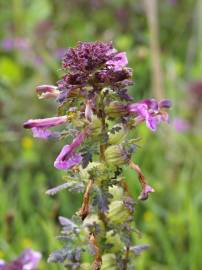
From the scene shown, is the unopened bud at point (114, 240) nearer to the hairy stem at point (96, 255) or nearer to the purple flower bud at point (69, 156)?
the hairy stem at point (96, 255)

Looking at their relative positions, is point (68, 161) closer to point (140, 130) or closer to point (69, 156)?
point (69, 156)

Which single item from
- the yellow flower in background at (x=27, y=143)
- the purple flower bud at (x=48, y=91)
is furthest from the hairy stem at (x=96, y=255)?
the yellow flower in background at (x=27, y=143)

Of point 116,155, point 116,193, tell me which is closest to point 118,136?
point 116,155

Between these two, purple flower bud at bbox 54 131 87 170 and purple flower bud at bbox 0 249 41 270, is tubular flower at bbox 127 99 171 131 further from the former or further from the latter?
purple flower bud at bbox 0 249 41 270

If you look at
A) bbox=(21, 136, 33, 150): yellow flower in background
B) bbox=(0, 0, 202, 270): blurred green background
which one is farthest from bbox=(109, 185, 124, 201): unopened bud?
bbox=(21, 136, 33, 150): yellow flower in background

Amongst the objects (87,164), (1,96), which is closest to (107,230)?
(87,164)

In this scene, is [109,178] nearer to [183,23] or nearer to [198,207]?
[198,207]

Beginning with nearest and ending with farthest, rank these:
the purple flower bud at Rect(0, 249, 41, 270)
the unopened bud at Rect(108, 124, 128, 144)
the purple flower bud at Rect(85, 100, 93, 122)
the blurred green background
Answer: the purple flower bud at Rect(85, 100, 93, 122) < the unopened bud at Rect(108, 124, 128, 144) < the purple flower bud at Rect(0, 249, 41, 270) < the blurred green background

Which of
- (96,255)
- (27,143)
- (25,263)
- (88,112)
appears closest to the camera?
(88,112)
